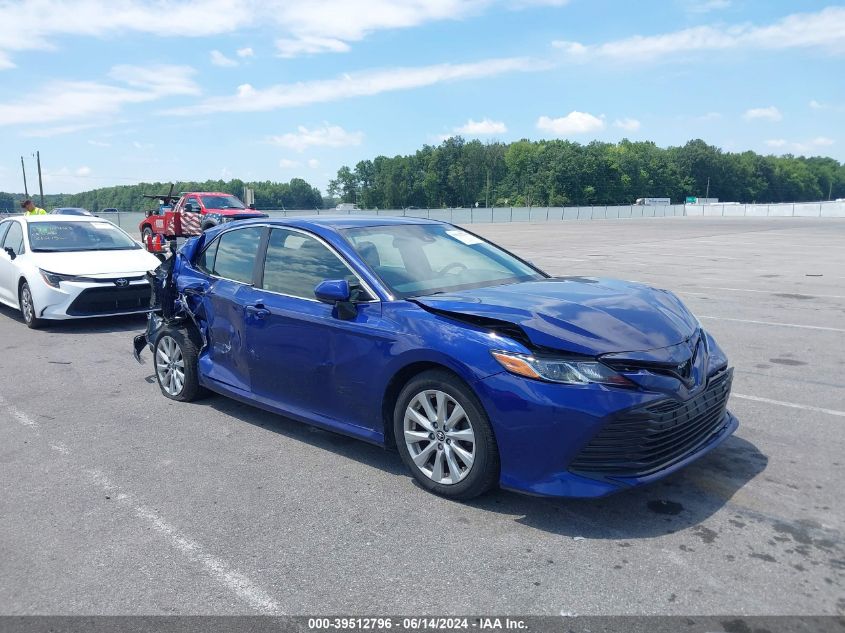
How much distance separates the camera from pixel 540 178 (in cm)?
12219

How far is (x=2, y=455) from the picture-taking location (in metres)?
4.82

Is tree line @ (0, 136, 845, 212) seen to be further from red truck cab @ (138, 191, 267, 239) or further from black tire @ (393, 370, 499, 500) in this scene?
black tire @ (393, 370, 499, 500)

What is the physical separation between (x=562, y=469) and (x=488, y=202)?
13452cm

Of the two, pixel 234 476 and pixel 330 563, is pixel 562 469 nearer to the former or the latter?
pixel 330 563

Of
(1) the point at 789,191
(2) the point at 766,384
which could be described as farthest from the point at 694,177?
(2) the point at 766,384

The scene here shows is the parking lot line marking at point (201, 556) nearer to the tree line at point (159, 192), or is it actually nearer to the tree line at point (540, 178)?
the tree line at point (159, 192)

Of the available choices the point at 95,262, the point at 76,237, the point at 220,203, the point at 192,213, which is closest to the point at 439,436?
the point at 95,262

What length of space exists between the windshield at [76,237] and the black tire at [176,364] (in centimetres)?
486

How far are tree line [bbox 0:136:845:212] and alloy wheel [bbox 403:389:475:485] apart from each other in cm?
10089

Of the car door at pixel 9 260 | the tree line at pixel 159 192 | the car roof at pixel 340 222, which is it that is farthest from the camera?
the tree line at pixel 159 192

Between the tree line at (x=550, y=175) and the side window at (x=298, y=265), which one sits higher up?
the tree line at (x=550, y=175)

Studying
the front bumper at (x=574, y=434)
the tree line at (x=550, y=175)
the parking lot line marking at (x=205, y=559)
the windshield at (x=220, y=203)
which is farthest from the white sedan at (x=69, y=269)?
the tree line at (x=550, y=175)

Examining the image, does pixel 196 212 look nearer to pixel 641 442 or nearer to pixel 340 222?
pixel 340 222

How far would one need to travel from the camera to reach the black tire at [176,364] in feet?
18.9
